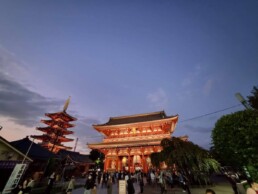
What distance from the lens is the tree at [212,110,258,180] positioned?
6441mm

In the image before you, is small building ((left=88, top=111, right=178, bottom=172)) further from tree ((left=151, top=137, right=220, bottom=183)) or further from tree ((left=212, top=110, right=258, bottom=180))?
tree ((left=212, top=110, right=258, bottom=180))

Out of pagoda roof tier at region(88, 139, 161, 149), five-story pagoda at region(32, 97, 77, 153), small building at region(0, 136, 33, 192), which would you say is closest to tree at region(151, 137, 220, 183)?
pagoda roof tier at region(88, 139, 161, 149)

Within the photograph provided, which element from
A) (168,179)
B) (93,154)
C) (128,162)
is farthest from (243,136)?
(93,154)

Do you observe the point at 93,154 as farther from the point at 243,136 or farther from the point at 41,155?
the point at 243,136

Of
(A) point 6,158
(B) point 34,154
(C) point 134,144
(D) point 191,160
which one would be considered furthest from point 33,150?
(D) point 191,160

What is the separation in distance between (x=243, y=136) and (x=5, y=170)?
49.3 ft

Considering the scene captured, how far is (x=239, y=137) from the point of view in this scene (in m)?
6.84

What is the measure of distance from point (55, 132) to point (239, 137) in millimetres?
41184

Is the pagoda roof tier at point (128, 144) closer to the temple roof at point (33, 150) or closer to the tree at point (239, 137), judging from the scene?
the temple roof at point (33, 150)

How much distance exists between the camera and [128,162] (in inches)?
861

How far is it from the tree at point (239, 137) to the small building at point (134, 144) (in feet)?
39.4

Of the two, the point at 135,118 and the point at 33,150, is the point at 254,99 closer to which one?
the point at 135,118

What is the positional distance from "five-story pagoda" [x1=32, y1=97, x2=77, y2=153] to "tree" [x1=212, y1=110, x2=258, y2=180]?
3648cm

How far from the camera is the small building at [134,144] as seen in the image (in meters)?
20.5
